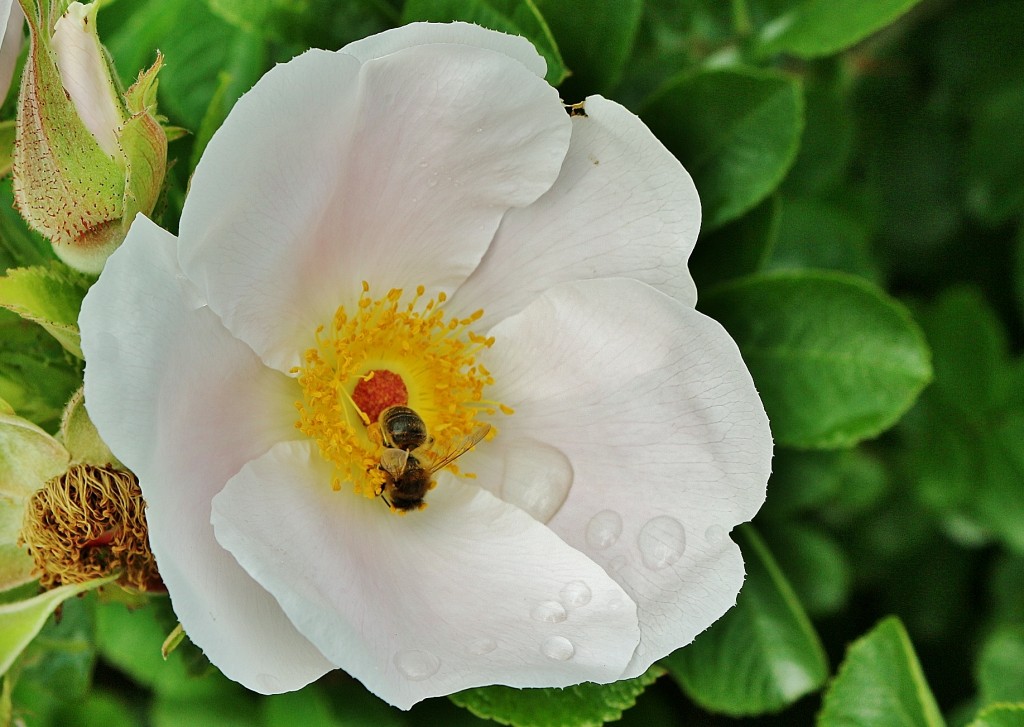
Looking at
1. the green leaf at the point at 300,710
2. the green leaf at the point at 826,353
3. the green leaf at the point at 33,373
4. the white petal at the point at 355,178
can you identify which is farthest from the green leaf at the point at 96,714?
the green leaf at the point at 826,353

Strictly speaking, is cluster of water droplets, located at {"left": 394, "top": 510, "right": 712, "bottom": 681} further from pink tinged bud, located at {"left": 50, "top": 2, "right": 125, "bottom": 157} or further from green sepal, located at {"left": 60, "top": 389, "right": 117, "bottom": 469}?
pink tinged bud, located at {"left": 50, "top": 2, "right": 125, "bottom": 157}

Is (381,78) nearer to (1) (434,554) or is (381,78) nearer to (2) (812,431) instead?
(1) (434,554)

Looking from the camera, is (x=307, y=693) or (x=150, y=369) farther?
(x=307, y=693)

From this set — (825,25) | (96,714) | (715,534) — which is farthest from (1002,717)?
(96,714)

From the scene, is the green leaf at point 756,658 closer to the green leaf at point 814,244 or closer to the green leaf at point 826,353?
the green leaf at point 826,353

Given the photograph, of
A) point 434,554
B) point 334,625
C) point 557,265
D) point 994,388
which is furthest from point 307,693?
point 994,388

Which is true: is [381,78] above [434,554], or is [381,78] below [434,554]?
above

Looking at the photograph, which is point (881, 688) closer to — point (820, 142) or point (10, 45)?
point (820, 142)
